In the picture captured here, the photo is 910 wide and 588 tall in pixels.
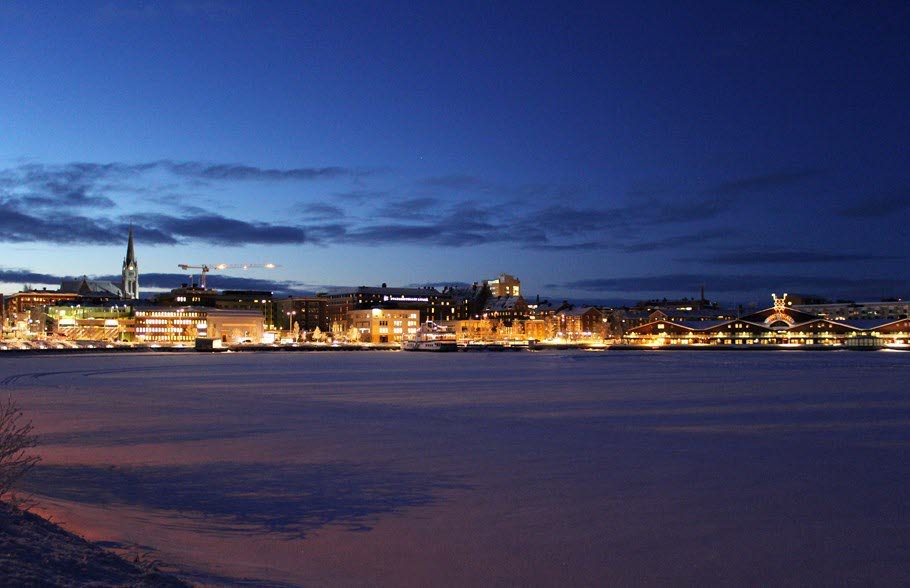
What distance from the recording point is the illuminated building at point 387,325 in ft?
465

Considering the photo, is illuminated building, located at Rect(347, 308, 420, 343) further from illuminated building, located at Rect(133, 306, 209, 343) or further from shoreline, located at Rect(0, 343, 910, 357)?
illuminated building, located at Rect(133, 306, 209, 343)

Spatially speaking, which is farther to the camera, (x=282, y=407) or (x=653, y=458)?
(x=282, y=407)

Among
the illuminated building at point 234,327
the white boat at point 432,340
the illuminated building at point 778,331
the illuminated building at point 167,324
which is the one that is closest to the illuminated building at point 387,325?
the white boat at point 432,340

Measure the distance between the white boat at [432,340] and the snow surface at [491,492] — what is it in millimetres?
85383

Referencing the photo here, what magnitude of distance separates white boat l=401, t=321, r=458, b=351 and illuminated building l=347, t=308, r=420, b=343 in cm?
343

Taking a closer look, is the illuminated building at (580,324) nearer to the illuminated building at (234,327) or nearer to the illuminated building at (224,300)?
the illuminated building at (234,327)

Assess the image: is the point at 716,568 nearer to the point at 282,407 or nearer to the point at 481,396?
the point at 282,407

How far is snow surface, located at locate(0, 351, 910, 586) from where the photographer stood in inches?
291

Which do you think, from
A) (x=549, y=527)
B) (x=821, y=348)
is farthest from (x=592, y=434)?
(x=821, y=348)

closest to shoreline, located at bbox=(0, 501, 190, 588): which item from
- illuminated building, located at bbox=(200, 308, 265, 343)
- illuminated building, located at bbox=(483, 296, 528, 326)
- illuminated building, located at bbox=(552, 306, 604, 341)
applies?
illuminated building, located at bbox=(200, 308, 265, 343)

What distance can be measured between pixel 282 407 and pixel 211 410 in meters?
1.92

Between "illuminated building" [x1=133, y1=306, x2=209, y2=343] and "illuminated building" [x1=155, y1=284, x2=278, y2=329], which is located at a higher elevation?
"illuminated building" [x1=155, y1=284, x2=278, y2=329]

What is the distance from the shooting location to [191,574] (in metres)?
6.60

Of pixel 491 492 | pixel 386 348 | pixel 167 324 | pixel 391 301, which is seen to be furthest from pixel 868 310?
pixel 491 492
